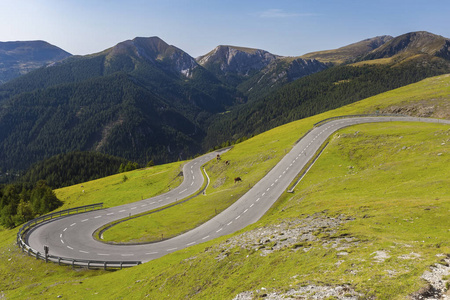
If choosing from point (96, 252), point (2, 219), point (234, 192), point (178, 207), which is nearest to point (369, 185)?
point (234, 192)

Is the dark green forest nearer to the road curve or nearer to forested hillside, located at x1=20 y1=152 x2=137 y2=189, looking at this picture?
the road curve

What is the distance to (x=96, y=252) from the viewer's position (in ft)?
130

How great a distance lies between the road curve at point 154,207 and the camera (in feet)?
126

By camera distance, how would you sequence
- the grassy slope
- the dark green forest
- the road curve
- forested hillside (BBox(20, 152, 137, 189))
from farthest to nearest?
1. forested hillside (BBox(20, 152, 137, 189))
2. the dark green forest
3. the road curve
4. the grassy slope

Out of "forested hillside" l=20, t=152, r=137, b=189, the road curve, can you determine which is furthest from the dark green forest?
"forested hillside" l=20, t=152, r=137, b=189

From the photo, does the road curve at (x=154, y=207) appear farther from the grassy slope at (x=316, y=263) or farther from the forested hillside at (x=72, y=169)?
the forested hillside at (x=72, y=169)

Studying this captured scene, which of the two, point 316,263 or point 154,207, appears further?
point 154,207

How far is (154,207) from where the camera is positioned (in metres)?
60.6

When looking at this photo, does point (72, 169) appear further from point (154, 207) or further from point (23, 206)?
point (154, 207)

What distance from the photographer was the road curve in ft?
126

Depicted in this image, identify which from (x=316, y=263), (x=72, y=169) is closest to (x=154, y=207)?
(x=316, y=263)

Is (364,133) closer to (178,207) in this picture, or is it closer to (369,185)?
(369,185)

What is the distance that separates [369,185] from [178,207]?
37684 millimetres


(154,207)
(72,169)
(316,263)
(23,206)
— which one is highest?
(316,263)
